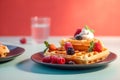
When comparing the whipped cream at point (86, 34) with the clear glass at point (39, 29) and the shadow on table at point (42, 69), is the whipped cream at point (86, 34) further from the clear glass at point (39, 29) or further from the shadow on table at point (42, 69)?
the clear glass at point (39, 29)

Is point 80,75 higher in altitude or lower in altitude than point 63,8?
lower

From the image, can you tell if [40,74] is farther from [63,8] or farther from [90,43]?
[63,8]

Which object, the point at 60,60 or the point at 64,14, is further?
the point at 64,14

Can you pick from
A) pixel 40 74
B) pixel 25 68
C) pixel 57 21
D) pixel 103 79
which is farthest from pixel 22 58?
pixel 57 21

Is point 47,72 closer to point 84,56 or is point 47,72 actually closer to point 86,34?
point 84,56

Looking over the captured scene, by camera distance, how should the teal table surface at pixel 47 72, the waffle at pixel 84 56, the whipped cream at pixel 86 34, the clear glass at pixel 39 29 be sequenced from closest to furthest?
the teal table surface at pixel 47 72, the waffle at pixel 84 56, the whipped cream at pixel 86 34, the clear glass at pixel 39 29

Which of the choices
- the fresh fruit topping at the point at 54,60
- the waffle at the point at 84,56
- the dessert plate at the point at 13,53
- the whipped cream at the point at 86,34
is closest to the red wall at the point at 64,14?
the dessert plate at the point at 13,53

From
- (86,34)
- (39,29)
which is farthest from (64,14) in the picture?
(86,34)
